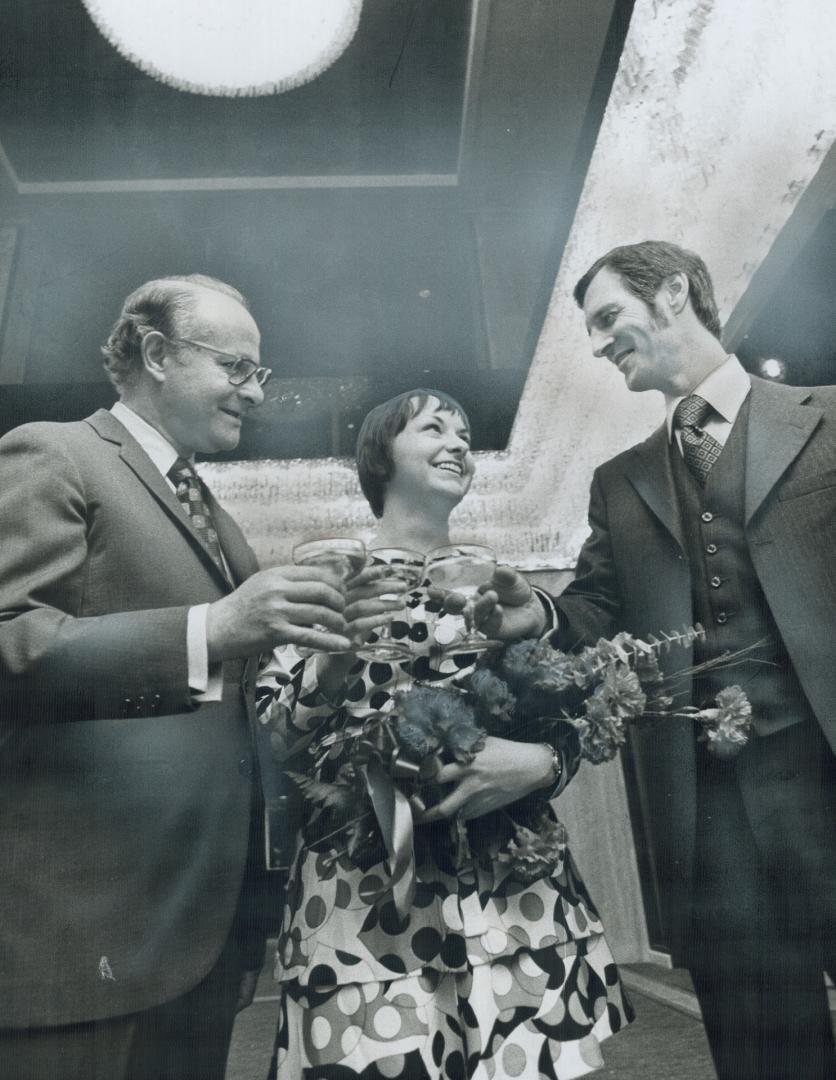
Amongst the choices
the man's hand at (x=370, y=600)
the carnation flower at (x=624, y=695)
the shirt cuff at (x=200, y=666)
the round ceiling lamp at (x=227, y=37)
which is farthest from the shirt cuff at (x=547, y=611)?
the round ceiling lamp at (x=227, y=37)

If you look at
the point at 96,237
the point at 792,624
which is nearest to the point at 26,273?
the point at 96,237

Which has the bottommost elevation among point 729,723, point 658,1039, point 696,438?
point 658,1039

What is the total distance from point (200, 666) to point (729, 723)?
66 cm

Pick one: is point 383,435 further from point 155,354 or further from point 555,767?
point 555,767

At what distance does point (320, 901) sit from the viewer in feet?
3.41

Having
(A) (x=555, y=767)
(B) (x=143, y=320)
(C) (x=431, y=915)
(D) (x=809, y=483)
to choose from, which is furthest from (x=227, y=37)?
(C) (x=431, y=915)

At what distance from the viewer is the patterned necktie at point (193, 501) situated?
1162 millimetres

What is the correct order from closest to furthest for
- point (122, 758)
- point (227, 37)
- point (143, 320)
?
1. point (122, 758)
2. point (143, 320)
3. point (227, 37)

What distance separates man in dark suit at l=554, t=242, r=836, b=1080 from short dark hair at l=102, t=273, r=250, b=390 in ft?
2.04

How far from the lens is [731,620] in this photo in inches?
45.4

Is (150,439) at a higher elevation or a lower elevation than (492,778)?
higher

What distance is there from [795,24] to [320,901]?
1.53 meters

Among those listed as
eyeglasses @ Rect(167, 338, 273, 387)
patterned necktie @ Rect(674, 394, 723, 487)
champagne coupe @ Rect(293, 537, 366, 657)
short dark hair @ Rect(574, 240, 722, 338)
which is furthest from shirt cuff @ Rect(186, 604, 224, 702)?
short dark hair @ Rect(574, 240, 722, 338)

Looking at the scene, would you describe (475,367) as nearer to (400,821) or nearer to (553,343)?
(553,343)
